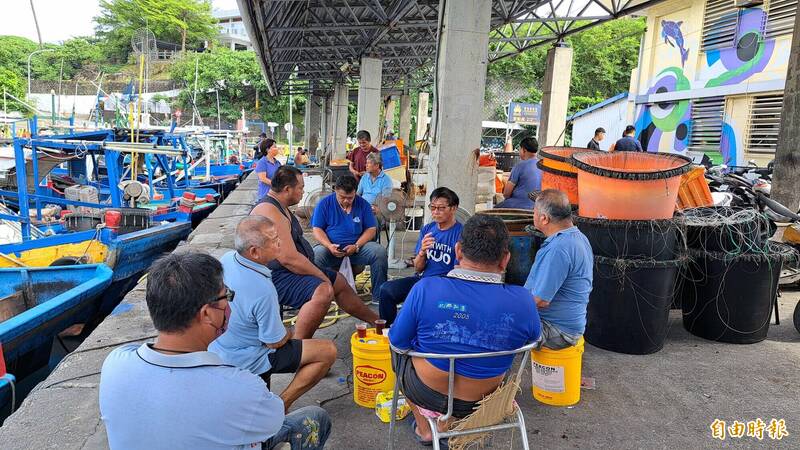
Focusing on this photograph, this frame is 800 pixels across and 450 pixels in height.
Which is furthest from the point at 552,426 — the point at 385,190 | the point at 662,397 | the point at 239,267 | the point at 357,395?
the point at 385,190

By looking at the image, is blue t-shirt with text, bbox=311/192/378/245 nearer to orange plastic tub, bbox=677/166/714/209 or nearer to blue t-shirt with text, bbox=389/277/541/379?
blue t-shirt with text, bbox=389/277/541/379

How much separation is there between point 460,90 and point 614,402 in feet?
13.2

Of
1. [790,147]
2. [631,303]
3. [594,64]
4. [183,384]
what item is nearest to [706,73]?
[790,147]

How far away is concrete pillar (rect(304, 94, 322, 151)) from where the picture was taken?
115 feet

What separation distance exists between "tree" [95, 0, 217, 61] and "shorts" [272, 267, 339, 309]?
2006 inches

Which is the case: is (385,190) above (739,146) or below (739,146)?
below

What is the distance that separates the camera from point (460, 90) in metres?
6.43

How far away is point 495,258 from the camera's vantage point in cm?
252

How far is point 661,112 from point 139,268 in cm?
1485

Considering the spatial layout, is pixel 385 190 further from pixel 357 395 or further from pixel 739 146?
pixel 739 146

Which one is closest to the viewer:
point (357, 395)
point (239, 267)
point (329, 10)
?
point (239, 267)

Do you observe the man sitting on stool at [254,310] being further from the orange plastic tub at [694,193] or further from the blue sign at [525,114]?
the blue sign at [525,114]

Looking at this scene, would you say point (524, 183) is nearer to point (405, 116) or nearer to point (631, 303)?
point (631, 303)

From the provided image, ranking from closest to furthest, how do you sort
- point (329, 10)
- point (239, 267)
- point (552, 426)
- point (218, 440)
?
point (218, 440), point (239, 267), point (552, 426), point (329, 10)
